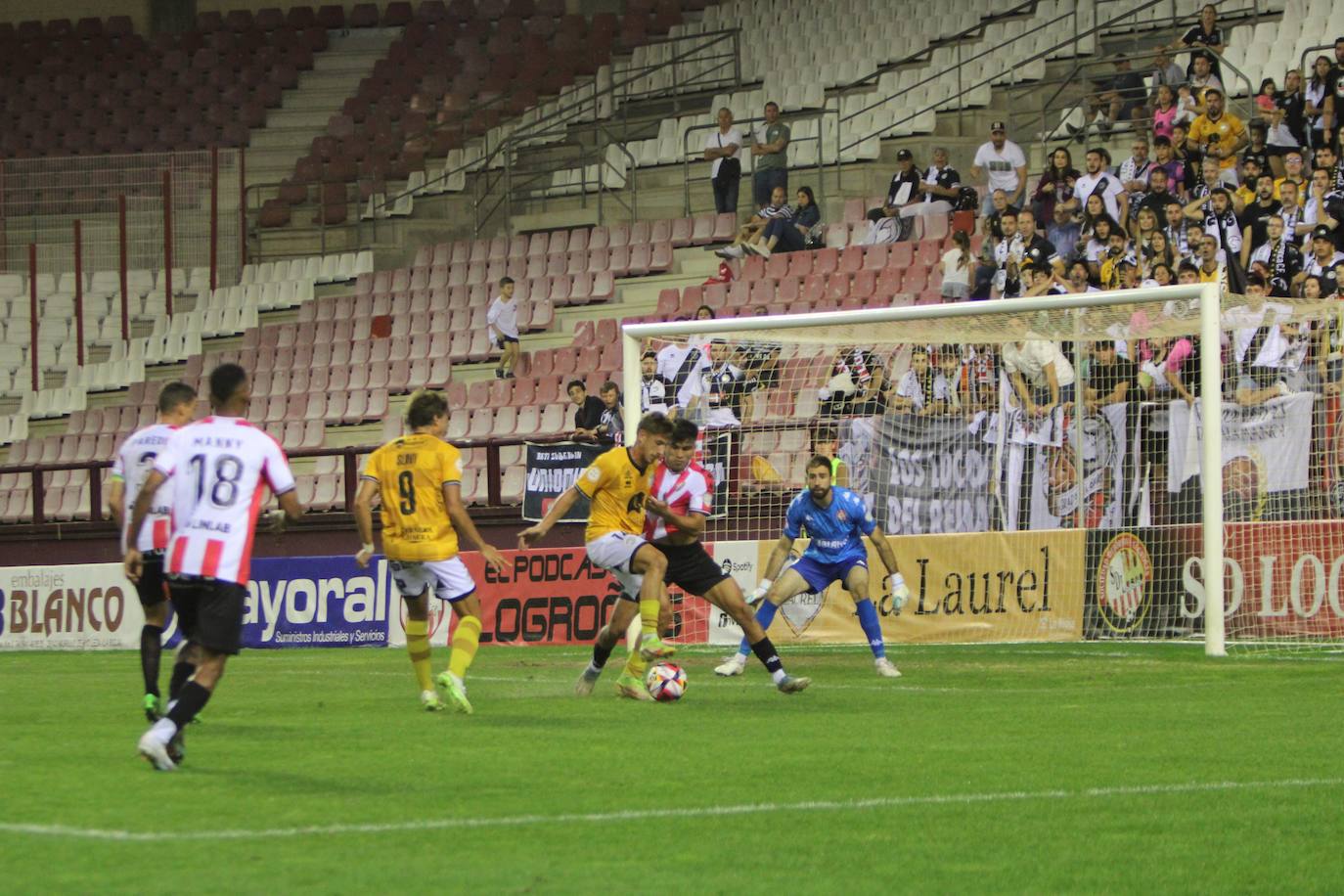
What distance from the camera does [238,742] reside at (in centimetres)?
1111

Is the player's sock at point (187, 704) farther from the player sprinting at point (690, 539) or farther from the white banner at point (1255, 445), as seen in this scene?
the white banner at point (1255, 445)

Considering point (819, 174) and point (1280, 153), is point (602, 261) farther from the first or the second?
point (1280, 153)

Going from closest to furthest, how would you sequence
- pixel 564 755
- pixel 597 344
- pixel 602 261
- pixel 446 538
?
pixel 564 755 < pixel 446 538 < pixel 597 344 < pixel 602 261

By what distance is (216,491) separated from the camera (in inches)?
381

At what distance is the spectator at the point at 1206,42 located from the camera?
2334 centimetres

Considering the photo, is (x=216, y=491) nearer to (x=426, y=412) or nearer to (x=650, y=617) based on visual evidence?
(x=426, y=412)

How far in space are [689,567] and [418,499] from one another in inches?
93.5

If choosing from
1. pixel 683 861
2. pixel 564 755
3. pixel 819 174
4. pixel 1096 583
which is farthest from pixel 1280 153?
pixel 683 861

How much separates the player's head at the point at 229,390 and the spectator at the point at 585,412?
1339cm

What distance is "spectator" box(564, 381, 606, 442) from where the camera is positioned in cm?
2338

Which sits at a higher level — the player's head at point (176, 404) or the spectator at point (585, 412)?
the spectator at point (585, 412)

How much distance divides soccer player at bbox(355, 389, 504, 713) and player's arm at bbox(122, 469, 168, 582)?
222 cm

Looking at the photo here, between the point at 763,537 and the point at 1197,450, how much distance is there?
4763 millimetres

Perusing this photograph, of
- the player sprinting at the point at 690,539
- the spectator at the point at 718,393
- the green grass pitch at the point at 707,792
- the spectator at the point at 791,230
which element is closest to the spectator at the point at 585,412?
the spectator at the point at 718,393
